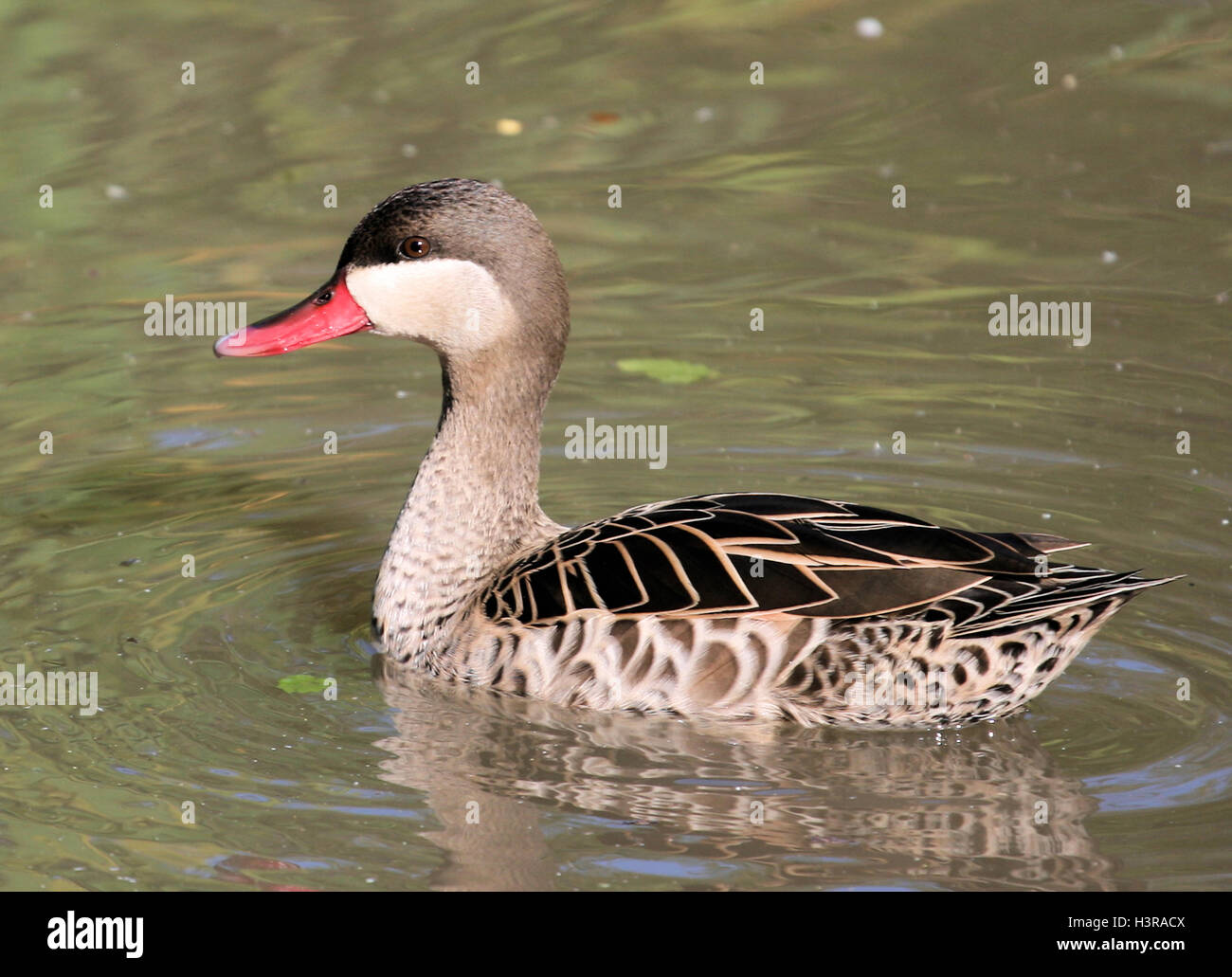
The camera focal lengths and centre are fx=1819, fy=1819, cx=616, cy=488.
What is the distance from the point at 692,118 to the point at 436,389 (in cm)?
439

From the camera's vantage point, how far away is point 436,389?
9906 millimetres

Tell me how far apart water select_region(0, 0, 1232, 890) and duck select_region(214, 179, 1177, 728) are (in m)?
0.18

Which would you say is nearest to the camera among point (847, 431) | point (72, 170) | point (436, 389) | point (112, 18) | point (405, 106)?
point (847, 431)

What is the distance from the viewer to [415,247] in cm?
705

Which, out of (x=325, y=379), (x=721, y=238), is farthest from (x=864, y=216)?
(x=325, y=379)

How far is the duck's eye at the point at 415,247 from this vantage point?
7039 millimetres

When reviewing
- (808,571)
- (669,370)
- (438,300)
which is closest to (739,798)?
(808,571)

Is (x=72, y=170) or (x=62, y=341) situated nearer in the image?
(x=62, y=341)

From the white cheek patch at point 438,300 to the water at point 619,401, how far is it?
1.32 m

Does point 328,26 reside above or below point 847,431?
above

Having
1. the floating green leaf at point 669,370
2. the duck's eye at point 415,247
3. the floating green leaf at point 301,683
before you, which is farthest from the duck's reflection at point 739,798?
the floating green leaf at point 669,370

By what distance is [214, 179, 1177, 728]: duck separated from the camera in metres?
6.35

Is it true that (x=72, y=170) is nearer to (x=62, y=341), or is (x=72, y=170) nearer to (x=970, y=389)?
(x=62, y=341)

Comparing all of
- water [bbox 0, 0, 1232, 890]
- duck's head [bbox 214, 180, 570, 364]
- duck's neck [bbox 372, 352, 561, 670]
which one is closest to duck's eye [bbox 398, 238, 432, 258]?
duck's head [bbox 214, 180, 570, 364]
